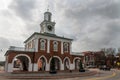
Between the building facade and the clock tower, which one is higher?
the clock tower

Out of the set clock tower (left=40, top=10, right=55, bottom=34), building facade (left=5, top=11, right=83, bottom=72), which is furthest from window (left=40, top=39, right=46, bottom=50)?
clock tower (left=40, top=10, right=55, bottom=34)

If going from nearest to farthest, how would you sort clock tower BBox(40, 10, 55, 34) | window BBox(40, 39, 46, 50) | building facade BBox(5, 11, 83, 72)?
building facade BBox(5, 11, 83, 72)
window BBox(40, 39, 46, 50)
clock tower BBox(40, 10, 55, 34)

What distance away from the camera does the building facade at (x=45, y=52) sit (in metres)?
36.2

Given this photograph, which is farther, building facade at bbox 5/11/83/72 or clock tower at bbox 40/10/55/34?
clock tower at bbox 40/10/55/34

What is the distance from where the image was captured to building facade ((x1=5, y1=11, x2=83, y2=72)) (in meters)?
36.2

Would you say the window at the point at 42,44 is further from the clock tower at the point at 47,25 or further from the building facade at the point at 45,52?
the clock tower at the point at 47,25

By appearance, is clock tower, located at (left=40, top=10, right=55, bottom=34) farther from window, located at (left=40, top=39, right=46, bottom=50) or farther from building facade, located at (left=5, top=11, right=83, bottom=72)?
window, located at (left=40, top=39, right=46, bottom=50)

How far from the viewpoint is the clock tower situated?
4569 centimetres

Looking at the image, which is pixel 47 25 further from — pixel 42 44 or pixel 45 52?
pixel 45 52

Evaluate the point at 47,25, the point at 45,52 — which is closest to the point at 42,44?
the point at 45,52

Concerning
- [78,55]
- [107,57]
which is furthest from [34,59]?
[107,57]

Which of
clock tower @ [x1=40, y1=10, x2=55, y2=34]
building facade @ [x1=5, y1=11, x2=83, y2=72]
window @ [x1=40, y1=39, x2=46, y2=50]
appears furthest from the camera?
clock tower @ [x1=40, y1=10, x2=55, y2=34]

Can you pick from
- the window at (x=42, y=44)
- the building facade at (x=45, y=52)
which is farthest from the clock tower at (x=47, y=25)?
the window at (x=42, y=44)

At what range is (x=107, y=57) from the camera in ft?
284
